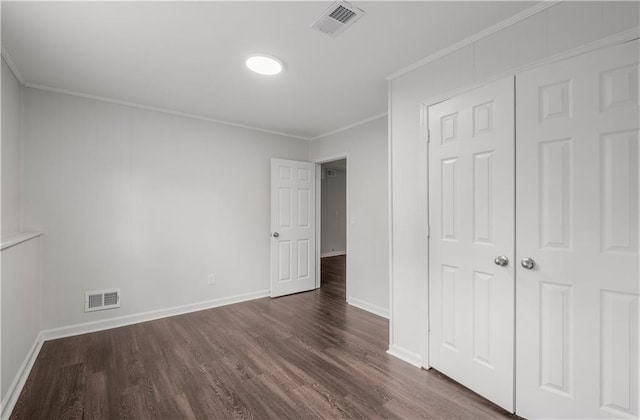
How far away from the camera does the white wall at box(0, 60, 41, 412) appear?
6.20 feet

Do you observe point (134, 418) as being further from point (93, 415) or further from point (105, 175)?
point (105, 175)

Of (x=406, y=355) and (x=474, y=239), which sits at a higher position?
(x=474, y=239)

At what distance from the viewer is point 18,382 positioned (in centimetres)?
207

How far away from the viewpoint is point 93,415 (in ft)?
6.00

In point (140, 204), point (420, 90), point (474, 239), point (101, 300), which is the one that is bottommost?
point (101, 300)

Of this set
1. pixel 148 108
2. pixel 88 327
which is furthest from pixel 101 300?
pixel 148 108

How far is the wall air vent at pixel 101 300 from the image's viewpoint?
305 cm

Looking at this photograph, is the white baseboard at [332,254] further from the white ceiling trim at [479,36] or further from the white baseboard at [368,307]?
the white ceiling trim at [479,36]

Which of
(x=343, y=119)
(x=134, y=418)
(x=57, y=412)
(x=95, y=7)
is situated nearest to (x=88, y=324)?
(x=57, y=412)

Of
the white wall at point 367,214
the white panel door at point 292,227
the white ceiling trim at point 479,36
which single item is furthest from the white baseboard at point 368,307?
the white ceiling trim at point 479,36

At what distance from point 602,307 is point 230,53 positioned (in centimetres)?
288

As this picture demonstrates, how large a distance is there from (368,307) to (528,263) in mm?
2380

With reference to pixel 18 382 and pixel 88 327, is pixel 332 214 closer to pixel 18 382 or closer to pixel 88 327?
pixel 88 327

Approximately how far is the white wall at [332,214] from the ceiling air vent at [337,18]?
5.81m
